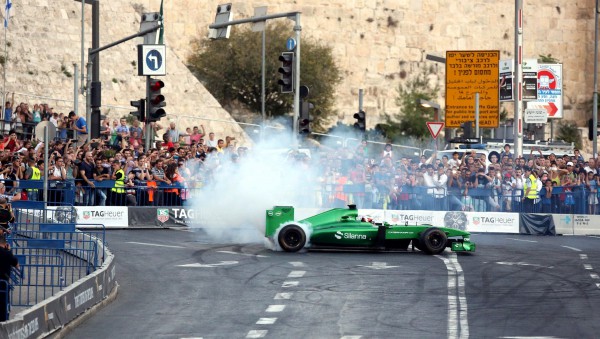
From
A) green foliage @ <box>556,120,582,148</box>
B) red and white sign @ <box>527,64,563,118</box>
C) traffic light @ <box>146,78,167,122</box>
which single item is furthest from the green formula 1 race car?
green foliage @ <box>556,120,582,148</box>

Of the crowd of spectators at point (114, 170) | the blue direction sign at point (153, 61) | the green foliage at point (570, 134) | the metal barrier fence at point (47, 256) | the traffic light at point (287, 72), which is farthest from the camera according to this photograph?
the green foliage at point (570, 134)

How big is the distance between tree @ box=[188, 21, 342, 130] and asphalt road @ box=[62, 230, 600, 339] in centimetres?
4226

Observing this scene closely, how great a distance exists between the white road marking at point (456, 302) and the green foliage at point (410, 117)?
48.4m

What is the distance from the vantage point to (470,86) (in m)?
46.2

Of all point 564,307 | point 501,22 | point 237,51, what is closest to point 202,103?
point 237,51

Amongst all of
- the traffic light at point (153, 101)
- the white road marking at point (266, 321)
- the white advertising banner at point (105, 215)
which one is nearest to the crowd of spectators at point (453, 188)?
the traffic light at point (153, 101)

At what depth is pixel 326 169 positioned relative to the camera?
36.5 metres

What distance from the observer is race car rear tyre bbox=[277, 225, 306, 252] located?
2767 centimetres

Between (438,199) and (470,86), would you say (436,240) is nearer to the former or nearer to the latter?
(438,199)

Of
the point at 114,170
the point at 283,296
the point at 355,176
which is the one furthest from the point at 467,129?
the point at 283,296

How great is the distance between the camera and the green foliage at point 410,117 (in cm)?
7638

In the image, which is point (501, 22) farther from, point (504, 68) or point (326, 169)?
point (326, 169)

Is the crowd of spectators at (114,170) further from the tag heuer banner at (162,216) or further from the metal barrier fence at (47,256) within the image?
the metal barrier fence at (47,256)

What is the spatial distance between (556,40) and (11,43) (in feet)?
138
